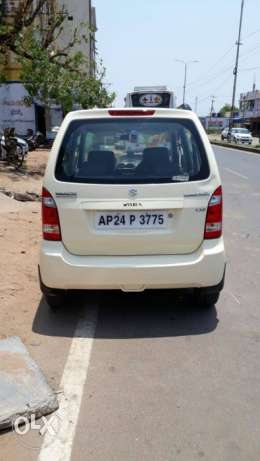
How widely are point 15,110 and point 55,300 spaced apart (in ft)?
73.3

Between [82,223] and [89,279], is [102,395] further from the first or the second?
[82,223]

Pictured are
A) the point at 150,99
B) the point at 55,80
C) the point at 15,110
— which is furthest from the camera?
the point at 15,110

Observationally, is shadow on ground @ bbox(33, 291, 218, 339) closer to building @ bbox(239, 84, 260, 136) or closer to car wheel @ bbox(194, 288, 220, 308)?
car wheel @ bbox(194, 288, 220, 308)

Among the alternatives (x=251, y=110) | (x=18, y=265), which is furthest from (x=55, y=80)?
(x=251, y=110)

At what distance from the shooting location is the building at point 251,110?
267 feet

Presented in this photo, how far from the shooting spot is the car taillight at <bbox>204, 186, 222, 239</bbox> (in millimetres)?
3891

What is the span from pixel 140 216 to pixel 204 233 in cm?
57

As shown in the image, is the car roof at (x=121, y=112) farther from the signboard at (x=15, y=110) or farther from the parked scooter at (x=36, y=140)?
the signboard at (x=15, y=110)

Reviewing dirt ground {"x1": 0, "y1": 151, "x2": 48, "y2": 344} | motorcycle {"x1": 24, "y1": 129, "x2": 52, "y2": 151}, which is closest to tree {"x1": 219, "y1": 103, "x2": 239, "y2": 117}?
motorcycle {"x1": 24, "y1": 129, "x2": 52, "y2": 151}

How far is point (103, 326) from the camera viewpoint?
408 cm

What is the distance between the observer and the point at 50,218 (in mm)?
3861

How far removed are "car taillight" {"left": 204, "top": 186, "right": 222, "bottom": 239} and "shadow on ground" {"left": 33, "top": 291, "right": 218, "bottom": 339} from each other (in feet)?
2.73

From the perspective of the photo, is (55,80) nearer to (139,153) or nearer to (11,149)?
(11,149)

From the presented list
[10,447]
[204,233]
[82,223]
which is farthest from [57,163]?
[10,447]
